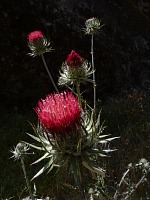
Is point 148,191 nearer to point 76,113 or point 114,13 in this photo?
point 76,113

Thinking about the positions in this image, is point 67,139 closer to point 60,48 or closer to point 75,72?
point 75,72

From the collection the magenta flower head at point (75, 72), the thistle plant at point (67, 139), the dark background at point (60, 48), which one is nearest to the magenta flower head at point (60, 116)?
the thistle plant at point (67, 139)

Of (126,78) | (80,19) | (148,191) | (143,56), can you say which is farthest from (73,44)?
Answer: (148,191)

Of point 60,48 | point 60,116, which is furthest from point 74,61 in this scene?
point 60,48

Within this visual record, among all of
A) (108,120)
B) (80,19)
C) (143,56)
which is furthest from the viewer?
(143,56)

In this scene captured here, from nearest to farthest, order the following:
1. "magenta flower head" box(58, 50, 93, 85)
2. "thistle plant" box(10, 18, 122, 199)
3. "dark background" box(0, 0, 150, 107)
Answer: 1. "thistle plant" box(10, 18, 122, 199)
2. "magenta flower head" box(58, 50, 93, 85)
3. "dark background" box(0, 0, 150, 107)

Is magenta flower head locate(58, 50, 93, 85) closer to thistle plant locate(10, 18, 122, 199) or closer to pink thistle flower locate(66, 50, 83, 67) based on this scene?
pink thistle flower locate(66, 50, 83, 67)

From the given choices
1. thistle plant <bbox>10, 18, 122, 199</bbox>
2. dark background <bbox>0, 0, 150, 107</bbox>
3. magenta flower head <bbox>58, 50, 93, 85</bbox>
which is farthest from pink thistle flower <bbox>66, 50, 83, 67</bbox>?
dark background <bbox>0, 0, 150, 107</bbox>
